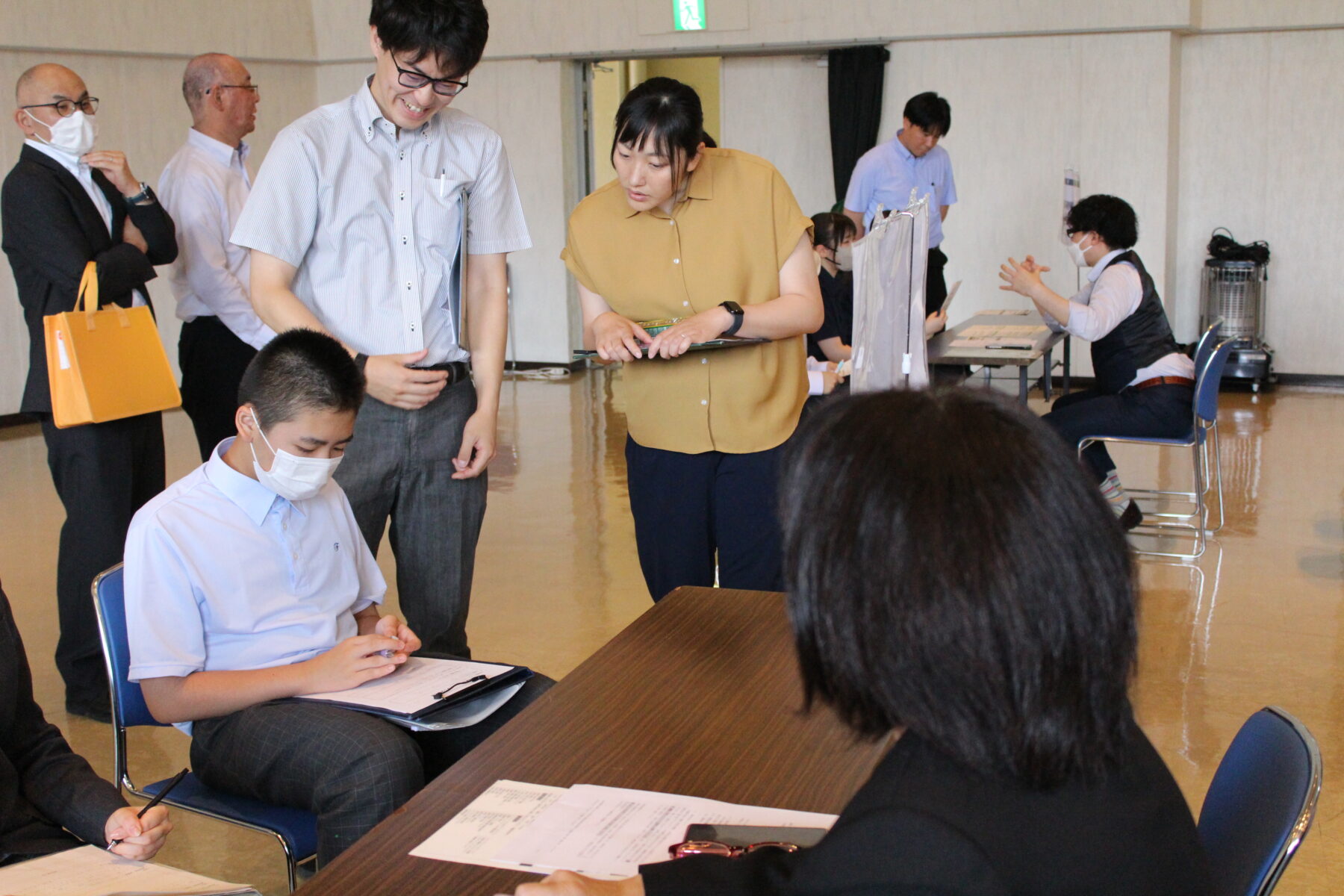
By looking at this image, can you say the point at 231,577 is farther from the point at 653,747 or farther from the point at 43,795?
the point at 653,747

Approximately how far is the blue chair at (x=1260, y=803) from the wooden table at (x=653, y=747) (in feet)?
1.27

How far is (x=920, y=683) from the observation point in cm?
84

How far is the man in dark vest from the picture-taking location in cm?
455

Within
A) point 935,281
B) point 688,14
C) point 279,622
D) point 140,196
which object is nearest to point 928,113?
point 935,281

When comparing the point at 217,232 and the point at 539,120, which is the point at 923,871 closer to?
the point at 217,232

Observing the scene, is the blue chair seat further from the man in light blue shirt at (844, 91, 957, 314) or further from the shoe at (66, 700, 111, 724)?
the man in light blue shirt at (844, 91, 957, 314)

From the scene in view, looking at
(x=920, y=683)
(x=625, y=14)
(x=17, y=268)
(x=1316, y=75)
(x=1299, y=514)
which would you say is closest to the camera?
(x=920, y=683)

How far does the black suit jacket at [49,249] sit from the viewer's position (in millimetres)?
3119

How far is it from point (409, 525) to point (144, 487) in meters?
1.21

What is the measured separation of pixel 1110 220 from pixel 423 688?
3.74 meters

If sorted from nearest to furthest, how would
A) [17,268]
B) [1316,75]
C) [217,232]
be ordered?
1. [17,268]
2. [217,232]
3. [1316,75]

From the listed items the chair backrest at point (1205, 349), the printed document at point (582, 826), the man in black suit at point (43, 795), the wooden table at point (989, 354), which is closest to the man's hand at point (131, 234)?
the man in black suit at point (43, 795)

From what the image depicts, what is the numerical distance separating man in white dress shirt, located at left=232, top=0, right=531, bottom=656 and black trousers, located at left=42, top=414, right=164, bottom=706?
107 cm

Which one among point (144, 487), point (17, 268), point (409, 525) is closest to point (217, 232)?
point (17, 268)
